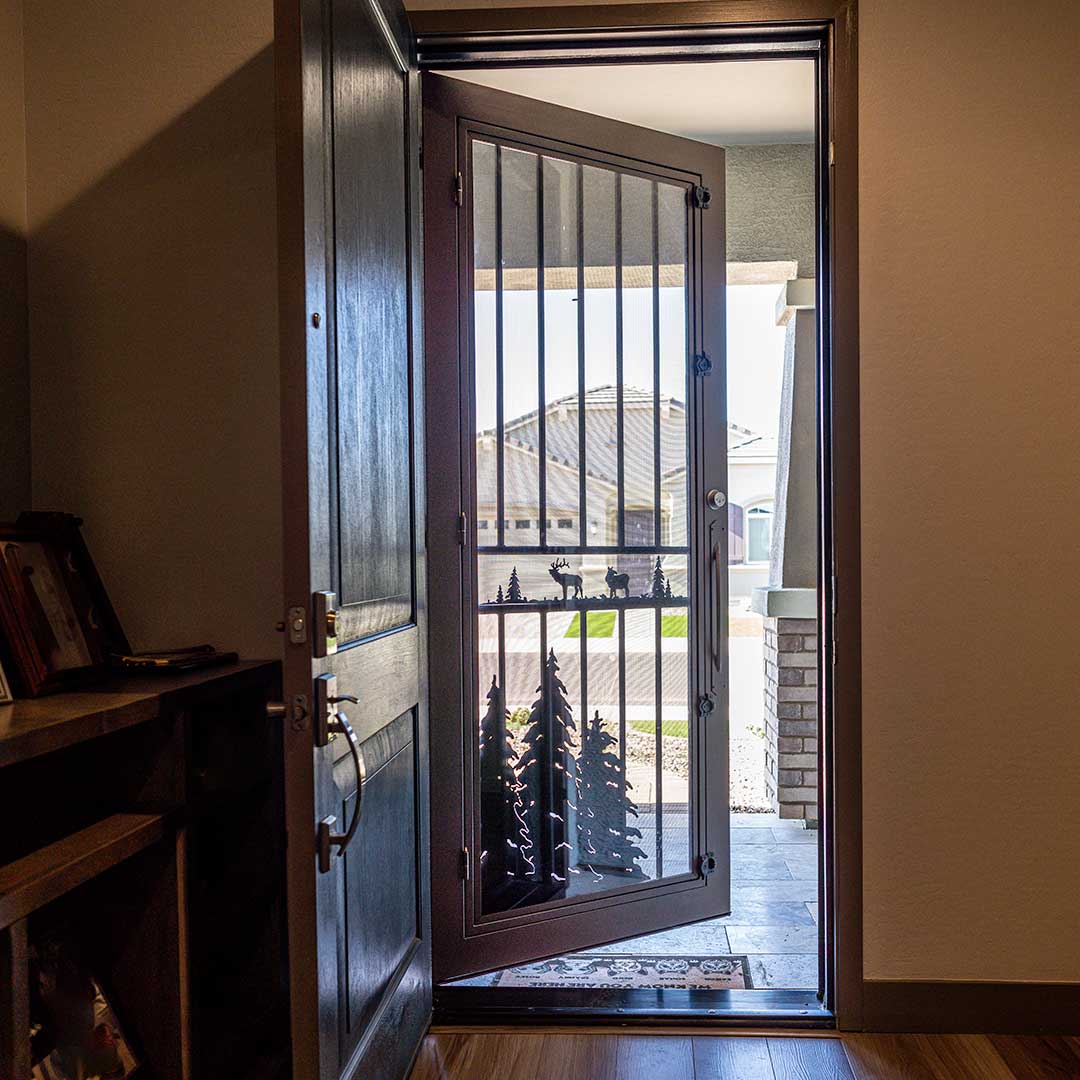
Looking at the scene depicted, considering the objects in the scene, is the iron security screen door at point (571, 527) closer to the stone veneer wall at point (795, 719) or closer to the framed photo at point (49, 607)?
the framed photo at point (49, 607)

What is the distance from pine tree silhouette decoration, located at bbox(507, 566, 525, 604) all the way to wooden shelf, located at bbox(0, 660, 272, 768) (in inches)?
35.3

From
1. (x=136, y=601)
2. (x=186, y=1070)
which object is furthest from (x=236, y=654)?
(x=186, y=1070)

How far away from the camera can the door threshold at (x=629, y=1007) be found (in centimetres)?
227

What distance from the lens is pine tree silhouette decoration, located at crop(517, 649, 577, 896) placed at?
104 inches

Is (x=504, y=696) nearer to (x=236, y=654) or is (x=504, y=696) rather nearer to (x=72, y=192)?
(x=236, y=654)

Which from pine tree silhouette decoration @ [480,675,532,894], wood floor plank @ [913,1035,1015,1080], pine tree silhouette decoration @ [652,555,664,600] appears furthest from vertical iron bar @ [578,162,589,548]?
wood floor plank @ [913,1035,1015,1080]

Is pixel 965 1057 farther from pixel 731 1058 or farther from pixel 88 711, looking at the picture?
pixel 88 711

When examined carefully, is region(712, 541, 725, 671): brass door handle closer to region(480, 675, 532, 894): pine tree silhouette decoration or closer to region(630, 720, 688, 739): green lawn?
region(630, 720, 688, 739): green lawn

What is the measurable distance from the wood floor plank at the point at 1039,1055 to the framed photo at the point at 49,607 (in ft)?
6.59

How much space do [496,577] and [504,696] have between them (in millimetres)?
321

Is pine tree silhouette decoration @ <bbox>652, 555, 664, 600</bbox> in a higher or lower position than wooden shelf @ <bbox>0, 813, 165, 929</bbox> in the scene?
higher

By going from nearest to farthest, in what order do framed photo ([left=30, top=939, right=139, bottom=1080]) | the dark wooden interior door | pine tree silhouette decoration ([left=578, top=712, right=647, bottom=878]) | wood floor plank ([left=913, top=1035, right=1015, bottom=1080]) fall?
1. the dark wooden interior door
2. framed photo ([left=30, top=939, right=139, bottom=1080])
3. wood floor plank ([left=913, top=1035, right=1015, bottom=1080])
4. pine tree silhouette decoration ([left=578, top=712, right=647, bottom=878])

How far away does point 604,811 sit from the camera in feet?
9.04

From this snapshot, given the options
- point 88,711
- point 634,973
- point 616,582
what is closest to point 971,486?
point 616,582
